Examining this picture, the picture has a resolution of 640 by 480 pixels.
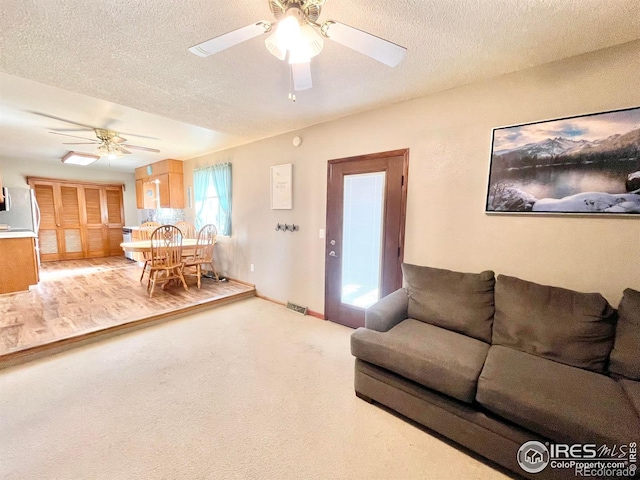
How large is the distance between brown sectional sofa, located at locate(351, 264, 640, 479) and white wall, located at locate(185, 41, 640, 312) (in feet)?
0.84

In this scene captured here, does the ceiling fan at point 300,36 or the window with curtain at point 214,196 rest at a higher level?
the ceiling fan at point 300,36

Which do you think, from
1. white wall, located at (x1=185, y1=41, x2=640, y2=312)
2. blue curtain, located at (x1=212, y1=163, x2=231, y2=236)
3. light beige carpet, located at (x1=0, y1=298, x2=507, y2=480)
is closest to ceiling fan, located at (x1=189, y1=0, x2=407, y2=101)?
white wall, located at (x1=185, y1=41, x2=640, y2=312)

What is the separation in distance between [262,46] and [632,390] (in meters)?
2.83

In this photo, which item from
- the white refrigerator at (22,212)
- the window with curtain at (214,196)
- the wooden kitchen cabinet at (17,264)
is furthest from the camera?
the white refrigerator at (22,212)

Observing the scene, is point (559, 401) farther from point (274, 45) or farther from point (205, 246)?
point (205, 246)

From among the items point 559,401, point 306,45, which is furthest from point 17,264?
point 559,401

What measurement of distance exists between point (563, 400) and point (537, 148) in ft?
5.29

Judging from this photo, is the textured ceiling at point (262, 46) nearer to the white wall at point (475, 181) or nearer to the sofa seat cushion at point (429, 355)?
the white wall at point (475, 181)

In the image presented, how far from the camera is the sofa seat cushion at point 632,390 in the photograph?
1.23 metres

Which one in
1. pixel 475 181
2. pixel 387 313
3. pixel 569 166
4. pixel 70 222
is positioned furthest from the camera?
pixel 70 222

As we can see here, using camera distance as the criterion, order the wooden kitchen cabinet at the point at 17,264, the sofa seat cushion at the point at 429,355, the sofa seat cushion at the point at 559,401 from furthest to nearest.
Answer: the wooden kitchen cabinet at the point at 17,264, the sofa seat cushion at the point at 429,355, the sofa seat cushion at the point at 559,401

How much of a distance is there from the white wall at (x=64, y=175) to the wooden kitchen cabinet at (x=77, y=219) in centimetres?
13

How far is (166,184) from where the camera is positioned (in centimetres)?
546

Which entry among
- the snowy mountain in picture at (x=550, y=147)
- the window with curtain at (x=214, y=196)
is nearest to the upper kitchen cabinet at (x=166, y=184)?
the window with curtain at (x=214, y=196)
